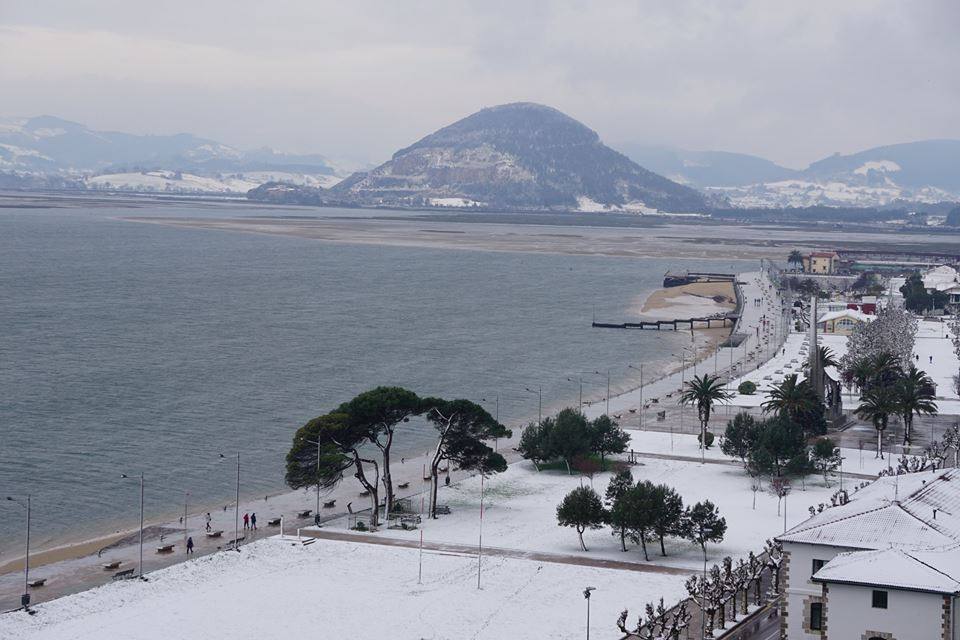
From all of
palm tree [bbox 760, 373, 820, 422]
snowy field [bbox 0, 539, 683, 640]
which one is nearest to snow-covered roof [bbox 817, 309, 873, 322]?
palm tree [bbox 760, 373, 820, 422]

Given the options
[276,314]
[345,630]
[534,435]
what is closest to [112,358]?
[276,314]

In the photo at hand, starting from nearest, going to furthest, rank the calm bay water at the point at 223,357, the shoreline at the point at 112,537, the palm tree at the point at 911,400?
the shoreline at the point at 112,537 < the calm bay water at the point at 223,357 < the palm tree at the point at 911,400

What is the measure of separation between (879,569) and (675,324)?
330 feet

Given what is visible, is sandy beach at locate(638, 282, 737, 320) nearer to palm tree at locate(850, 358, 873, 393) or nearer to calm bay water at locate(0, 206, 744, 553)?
calm bay water at locate(0, 206, 744, 553)

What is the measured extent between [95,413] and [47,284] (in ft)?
276

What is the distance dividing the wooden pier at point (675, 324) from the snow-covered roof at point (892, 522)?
296 ft

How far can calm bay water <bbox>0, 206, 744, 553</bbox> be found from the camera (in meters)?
63.4

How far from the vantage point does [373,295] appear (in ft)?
510

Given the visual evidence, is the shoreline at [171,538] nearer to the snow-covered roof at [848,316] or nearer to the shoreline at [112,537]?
the shoreline at [112,537]

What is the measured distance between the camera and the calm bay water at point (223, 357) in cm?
6341

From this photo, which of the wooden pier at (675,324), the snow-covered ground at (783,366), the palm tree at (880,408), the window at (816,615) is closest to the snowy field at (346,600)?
the window at (816,615)

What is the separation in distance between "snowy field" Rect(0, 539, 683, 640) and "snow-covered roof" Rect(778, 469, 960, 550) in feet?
20.0

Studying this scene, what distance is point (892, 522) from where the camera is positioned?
121ft

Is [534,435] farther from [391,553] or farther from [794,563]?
[794,563]
